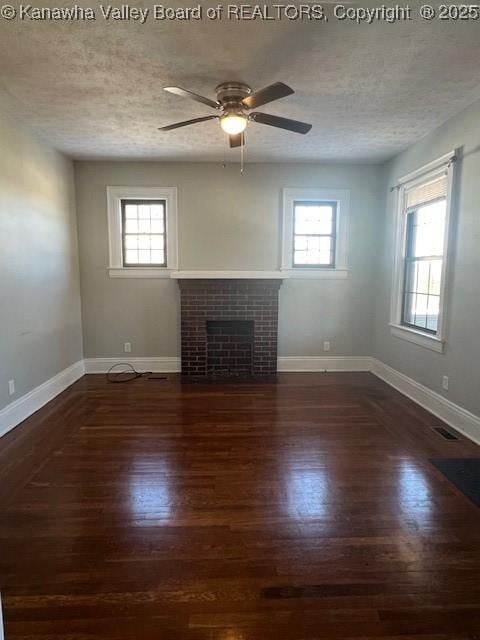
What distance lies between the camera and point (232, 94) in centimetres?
252

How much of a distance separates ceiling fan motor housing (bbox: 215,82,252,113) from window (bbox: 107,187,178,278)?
205 centimetres

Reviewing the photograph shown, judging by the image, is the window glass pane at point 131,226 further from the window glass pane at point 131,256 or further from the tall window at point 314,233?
the tall window at point 314,233

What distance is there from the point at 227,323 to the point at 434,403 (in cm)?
257

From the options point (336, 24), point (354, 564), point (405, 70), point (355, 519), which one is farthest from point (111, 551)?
point (405, 70)

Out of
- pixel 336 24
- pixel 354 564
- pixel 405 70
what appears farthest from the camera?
pixel 405 70

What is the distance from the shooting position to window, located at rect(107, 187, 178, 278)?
446 centimetres

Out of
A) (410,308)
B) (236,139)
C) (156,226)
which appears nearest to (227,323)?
(156,226)

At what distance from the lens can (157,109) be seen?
9.57 ft

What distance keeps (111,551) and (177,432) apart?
4.16 feet

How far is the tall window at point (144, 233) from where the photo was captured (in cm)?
457

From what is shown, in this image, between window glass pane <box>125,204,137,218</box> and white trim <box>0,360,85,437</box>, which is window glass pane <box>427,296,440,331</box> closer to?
window glass pane <box>125,204,137,218</box>

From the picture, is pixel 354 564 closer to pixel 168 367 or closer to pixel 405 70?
pixel 405 70

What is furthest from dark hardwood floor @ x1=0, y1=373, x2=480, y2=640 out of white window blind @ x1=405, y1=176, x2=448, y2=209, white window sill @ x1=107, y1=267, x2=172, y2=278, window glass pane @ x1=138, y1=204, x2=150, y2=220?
window glass pane @ x1=138, y1=204, x2=150, y2=220

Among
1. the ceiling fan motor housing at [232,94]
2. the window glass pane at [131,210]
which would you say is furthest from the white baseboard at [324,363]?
the ceiling fan motor housing at [232,94]
